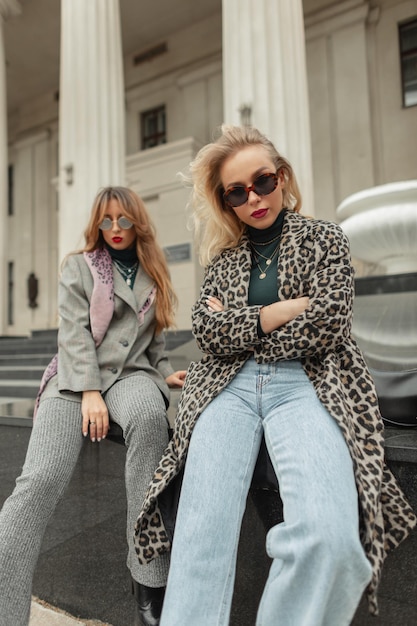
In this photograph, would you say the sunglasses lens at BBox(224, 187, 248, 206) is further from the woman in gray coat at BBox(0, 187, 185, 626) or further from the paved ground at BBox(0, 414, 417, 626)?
the paved ground at BBox(0, 414, 417, 626)

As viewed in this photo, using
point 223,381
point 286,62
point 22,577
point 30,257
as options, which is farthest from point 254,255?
point 30,257

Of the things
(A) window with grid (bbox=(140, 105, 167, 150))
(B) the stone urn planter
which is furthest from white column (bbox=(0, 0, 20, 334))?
(B) the stone urn planter

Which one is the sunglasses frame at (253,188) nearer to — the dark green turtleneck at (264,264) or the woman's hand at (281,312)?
the dark green turtleneck at (264,264)

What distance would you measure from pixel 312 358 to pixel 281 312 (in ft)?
0.58

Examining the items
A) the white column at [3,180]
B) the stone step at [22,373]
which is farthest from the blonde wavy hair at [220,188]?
the white column at [3,180]

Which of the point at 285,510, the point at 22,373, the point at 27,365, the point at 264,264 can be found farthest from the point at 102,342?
the point at 27,365

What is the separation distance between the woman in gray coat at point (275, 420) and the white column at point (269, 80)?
541 centimetres

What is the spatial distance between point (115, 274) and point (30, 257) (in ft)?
53.3

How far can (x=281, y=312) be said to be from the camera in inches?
57.6

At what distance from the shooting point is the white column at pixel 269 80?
6809 millimetres

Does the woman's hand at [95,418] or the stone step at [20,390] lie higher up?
the woman's hand at [95,418]

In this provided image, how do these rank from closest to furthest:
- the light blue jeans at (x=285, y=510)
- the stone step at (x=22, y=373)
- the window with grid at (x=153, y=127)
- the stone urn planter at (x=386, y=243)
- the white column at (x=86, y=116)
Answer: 1. the light blue jeans at (x=285, y=510)
2. the stone urn planter at (x=386, y=243)
3. the stone step at (x=22, y=373)
4. the white column at (x=86, y=116)
5. the window with grid at (x=153, y=127)

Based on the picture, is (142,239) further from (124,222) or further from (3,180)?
(3,180)

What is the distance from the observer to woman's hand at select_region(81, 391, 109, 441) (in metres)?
1.78
